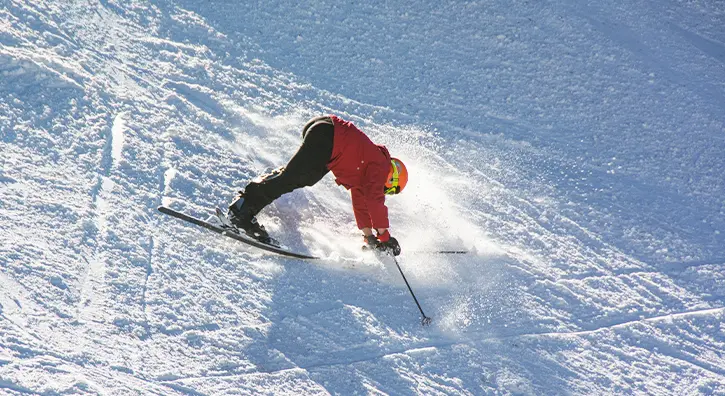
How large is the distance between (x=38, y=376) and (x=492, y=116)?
482 cm

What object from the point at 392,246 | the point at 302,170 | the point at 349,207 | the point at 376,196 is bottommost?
the point at 392,246

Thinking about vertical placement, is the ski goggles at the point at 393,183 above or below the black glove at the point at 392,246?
above

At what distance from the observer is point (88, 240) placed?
4.55 m

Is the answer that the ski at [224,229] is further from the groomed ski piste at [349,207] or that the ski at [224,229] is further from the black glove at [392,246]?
the black glove at [392,246]

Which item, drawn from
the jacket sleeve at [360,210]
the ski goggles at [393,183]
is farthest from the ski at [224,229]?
the ski goggles at [393,183]

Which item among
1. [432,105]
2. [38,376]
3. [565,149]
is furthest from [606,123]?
[38,376]

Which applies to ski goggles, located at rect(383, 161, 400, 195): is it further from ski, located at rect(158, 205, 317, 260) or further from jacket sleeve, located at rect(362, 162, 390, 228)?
ski, located at rect(158, 205, 317, 260)

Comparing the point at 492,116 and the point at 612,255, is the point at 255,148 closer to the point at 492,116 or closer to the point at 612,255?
the point at 492,116

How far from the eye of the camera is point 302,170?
15.9 feet

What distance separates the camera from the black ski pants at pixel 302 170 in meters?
4.84

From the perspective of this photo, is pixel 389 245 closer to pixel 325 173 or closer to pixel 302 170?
pixel 325 173

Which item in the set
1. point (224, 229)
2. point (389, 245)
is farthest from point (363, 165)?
point (224, 229)

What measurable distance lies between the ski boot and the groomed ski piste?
153 mm

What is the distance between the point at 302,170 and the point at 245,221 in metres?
0.54
